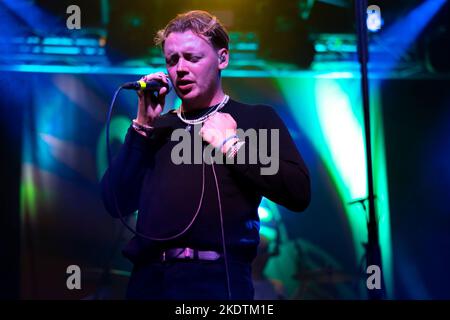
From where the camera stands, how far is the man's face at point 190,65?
1.53 m

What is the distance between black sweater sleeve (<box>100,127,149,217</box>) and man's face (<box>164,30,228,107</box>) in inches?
7.7

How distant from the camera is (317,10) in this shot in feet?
12.5

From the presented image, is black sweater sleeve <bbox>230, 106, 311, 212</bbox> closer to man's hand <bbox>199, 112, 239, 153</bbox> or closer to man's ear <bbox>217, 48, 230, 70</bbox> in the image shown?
man's hand <bbox>199, 112, 239, 153</bbox>

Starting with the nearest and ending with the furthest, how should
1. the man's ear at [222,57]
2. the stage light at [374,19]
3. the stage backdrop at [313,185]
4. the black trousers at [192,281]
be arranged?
1. the black trousers at [192,281]
2. the man's ear at [222,57]
3. the stage light at [374,19]
4. the stage backdrop at [313,185]

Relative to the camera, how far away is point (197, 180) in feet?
4.73

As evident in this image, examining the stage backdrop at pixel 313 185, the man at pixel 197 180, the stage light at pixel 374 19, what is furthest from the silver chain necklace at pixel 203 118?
the stage light at pixel 374 19

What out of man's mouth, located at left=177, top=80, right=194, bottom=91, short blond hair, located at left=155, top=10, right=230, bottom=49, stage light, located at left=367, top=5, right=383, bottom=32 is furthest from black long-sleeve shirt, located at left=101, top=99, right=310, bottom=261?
stage light, located at left=367, top=5, right=383, bottom=32

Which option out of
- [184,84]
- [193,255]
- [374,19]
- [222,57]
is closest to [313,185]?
[374,19]

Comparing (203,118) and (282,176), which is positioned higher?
(203,118)

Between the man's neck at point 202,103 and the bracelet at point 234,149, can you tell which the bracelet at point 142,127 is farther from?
the bracelet at point 234,149

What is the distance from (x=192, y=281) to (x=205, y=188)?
0.83ft

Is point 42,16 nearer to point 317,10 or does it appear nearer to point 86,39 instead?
point 86,39

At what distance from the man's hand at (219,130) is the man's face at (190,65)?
12 cm

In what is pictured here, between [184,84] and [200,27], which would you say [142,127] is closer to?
[184,84]
